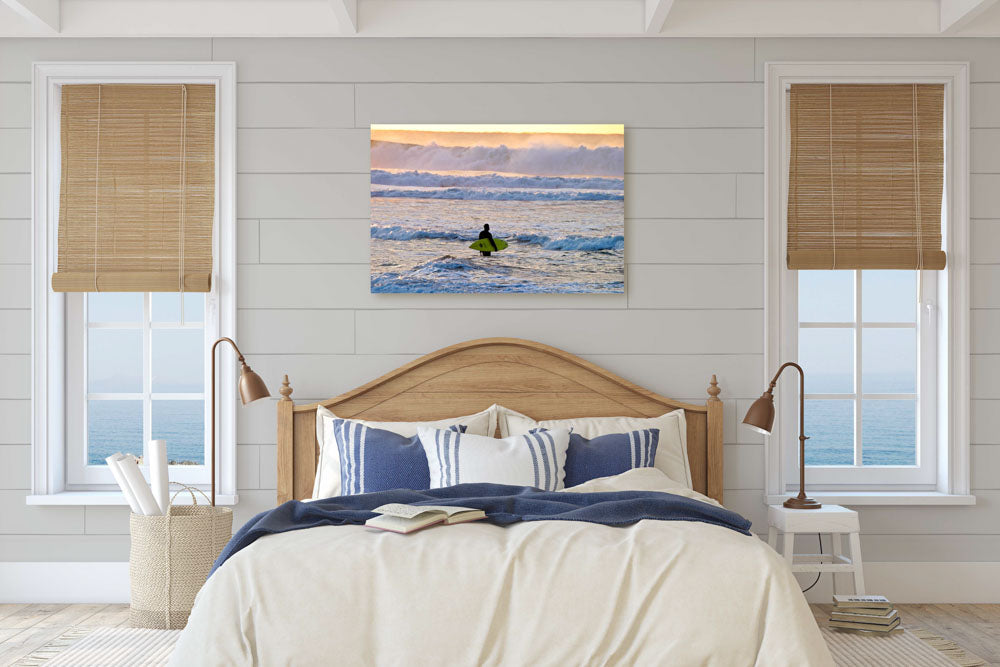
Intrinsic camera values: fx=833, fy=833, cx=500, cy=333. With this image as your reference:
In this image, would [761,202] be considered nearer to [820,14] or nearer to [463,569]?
[820,14]

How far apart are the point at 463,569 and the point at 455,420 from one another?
4.59ft

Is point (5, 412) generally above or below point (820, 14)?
below

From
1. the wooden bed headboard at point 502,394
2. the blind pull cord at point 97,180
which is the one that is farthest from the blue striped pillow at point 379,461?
the blind pull cord at point 97,180

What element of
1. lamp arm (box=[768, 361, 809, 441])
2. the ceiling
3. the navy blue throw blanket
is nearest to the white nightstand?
lamp arm (box=[768, 361, 809, 441])

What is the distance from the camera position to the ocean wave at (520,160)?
3.82 metres

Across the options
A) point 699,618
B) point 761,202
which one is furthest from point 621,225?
point 699,618

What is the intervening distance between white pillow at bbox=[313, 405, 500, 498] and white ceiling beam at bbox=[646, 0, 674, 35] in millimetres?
1826

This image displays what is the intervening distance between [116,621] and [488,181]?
8.19 feet

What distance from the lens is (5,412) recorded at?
12.5ft

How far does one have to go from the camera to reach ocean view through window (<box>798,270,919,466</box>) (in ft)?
12.9

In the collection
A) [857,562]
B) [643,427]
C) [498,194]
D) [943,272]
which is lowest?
[857,562]

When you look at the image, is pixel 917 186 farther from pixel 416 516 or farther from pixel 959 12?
A: pixel 416 516

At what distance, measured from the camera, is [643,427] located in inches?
142

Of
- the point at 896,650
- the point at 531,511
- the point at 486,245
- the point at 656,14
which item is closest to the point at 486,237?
the point at 486,245
